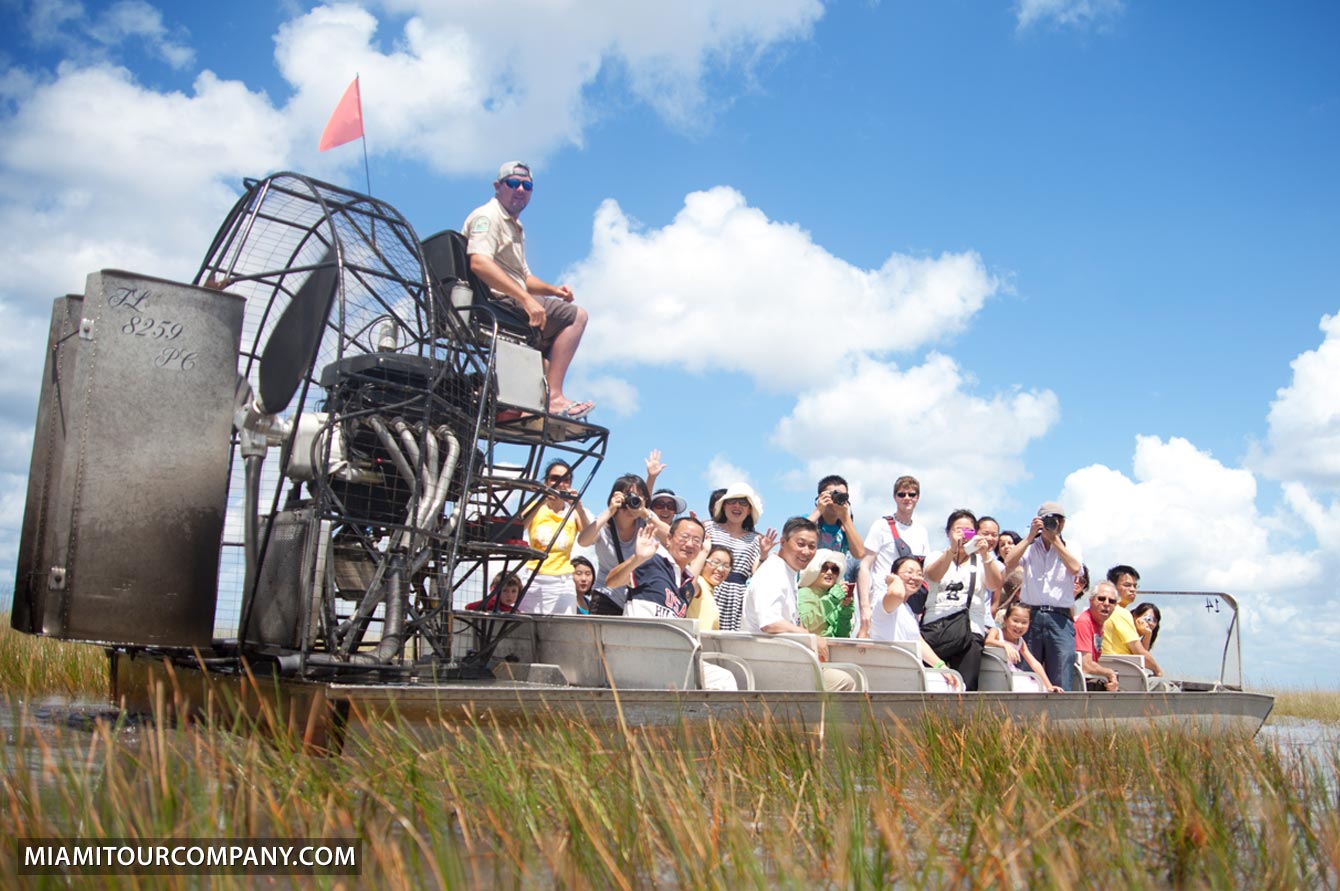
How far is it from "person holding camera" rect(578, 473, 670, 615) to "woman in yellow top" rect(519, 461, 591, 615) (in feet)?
0.51

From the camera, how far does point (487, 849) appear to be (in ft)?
11.4

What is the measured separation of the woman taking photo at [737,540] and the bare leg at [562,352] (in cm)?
197

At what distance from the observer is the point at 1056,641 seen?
10344 millimetres

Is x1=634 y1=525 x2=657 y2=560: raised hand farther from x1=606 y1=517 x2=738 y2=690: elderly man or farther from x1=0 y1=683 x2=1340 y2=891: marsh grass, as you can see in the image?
x1=0 y1=683 x2=1340 y2=891: marsh grass

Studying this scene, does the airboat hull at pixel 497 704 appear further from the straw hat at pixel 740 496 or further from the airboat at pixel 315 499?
the straw hat at pixel 740 496

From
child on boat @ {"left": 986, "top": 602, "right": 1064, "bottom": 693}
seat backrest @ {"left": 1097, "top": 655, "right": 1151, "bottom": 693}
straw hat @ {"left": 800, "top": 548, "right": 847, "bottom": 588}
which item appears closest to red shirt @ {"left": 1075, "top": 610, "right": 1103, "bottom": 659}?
seat backrest @ {"left": 1097, "top": 655, "right": 1151, "bottom": 693}

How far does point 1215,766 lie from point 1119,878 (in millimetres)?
2248

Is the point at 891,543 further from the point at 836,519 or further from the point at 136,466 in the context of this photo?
the point at 136,466

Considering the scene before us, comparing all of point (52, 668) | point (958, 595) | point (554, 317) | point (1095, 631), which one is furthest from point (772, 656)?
point (52, 668)

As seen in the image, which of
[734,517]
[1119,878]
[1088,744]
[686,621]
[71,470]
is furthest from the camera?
[734,517]

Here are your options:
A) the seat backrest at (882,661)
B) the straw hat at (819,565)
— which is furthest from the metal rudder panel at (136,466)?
the straw hat at (819,565)

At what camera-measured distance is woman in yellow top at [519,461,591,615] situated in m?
8.40

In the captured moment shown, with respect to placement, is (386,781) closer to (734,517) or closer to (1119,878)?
(1119,878)

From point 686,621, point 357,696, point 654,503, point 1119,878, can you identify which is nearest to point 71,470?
point 357,696
